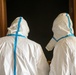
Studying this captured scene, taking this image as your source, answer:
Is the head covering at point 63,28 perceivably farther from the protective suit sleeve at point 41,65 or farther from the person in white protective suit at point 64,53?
the protective suit sleeve at point 41,65

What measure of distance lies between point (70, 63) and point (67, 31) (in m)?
0.27

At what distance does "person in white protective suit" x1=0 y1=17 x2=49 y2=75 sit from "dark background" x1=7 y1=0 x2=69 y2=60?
79cm

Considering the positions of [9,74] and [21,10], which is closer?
[9,74]

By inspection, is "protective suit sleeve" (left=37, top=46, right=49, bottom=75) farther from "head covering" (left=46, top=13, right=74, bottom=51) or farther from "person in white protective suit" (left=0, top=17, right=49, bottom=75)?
"head covering" (left=46, top=13, right=74, bottom=51)

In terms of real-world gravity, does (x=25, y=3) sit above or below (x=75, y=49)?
above

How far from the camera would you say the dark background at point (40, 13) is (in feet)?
7.41

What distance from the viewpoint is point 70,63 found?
1.34 m

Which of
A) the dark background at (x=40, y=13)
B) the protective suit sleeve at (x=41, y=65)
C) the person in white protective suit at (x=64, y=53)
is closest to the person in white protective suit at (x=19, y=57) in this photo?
the protective suit sleeve at (x=41, y=65)

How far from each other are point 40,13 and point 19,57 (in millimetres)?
989

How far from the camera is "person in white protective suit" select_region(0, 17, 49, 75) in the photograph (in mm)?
1395

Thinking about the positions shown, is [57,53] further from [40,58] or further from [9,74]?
[9,74]

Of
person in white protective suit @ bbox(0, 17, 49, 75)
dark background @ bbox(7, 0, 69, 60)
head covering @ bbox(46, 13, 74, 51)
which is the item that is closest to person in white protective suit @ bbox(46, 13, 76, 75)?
head covering @ bbox(46, 13, 74, 51)

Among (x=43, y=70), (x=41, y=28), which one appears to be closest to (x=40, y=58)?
(x=43, y=70)

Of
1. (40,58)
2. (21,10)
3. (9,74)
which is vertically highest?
(21,10)
